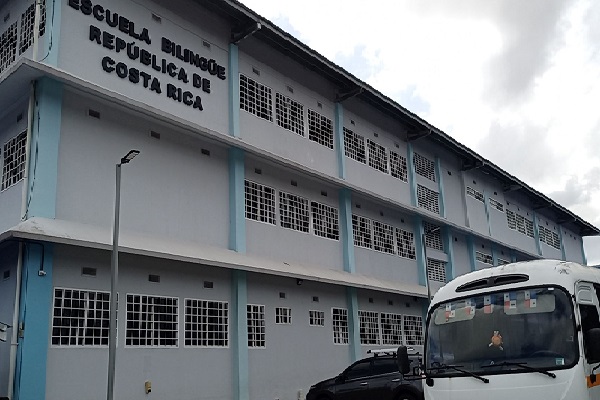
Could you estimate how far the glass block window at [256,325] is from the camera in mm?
18609

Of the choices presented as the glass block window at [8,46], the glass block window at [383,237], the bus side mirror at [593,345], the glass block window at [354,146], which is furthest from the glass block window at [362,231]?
the bus side mirror at [593,345]

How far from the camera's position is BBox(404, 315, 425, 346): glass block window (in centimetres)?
2688

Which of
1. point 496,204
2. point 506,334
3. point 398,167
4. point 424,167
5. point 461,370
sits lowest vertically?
point 461,370

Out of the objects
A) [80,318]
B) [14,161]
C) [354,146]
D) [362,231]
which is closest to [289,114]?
[354,146]

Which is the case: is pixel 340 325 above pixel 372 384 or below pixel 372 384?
above

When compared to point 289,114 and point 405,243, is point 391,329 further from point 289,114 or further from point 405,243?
point 289,114

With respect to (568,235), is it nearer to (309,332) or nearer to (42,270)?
(309,332)

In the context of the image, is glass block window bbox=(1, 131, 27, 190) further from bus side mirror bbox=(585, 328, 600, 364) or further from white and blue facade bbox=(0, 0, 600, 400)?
bus side mirror bbox=(585, 328, 600, 364)

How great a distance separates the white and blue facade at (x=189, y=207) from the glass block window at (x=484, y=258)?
856 cm

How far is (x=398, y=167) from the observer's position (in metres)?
28.7

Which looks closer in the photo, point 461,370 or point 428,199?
point 461,370

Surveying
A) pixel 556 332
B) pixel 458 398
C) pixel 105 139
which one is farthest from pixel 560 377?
pixel 105 139

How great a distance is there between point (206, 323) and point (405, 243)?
43.6ft

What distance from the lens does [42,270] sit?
44.8ft
